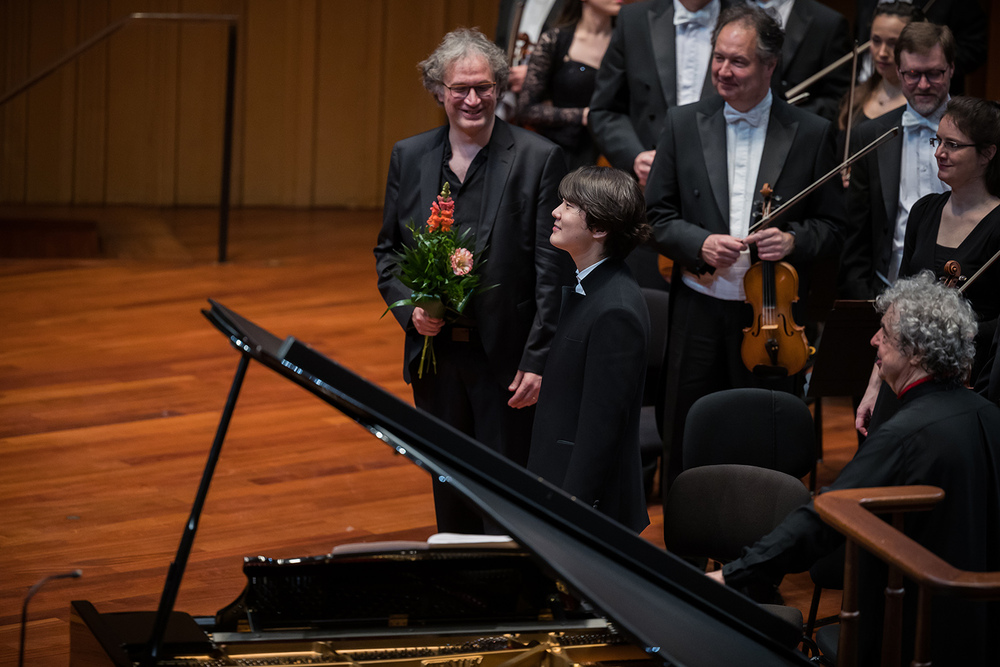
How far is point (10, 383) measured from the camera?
4844 millimetres

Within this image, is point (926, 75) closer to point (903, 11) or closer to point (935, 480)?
point (903, 11)

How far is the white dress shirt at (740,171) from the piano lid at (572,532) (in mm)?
1711

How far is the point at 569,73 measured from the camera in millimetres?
4457

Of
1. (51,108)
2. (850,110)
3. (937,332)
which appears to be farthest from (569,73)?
(51,108)

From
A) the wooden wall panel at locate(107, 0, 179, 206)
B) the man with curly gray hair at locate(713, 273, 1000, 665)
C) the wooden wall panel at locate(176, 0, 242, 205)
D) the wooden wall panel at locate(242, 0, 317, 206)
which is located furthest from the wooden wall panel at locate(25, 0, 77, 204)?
the man with curly gray hair at locate(713, 273, 1000, 665)

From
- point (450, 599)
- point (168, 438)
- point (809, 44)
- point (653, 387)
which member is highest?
point (809, 44)

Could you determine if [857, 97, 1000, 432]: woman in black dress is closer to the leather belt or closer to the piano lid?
the leather belt

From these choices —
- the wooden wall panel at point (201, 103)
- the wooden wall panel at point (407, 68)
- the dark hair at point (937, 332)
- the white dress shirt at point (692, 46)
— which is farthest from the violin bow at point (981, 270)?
the wooden wall panel at point (201, 103)

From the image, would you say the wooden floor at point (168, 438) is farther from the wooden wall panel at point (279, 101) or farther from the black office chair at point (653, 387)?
the wooden wall panel at point (279, 101)

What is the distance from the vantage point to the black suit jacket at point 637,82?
3.83 metres

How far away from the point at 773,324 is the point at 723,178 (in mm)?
457

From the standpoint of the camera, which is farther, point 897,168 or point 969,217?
point 897,168

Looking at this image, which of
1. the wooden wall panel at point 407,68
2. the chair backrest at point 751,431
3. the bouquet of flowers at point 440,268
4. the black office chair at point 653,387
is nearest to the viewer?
the chair backrest at point 751,431

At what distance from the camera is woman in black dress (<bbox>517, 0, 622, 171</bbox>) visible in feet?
14.6
